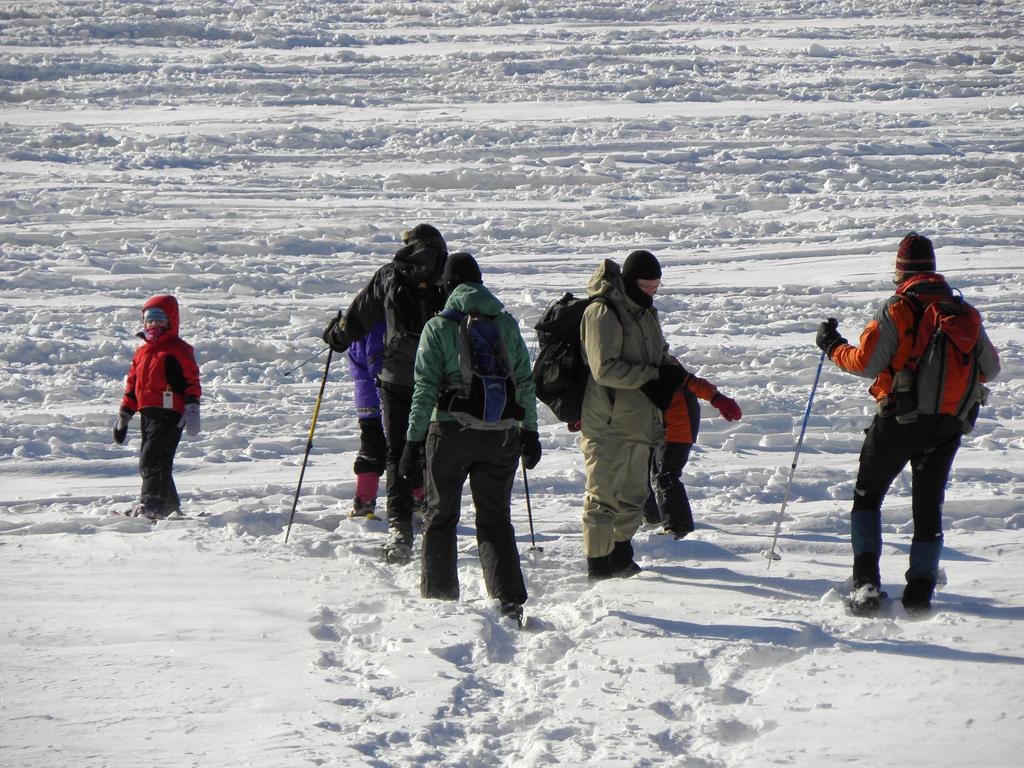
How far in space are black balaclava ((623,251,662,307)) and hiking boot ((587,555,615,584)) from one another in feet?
4.38

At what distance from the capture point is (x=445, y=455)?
5.29m

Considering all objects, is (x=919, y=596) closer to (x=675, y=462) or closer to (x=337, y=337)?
(x=675, y=462)

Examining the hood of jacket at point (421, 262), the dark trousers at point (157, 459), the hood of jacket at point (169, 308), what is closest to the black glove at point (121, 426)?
the dark trousers at point (157, 459)

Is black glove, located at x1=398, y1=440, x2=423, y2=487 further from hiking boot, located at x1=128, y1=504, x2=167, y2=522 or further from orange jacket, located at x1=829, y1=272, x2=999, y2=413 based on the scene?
hiking boot, located at x1=128, y1=504, x2=167, y2=522

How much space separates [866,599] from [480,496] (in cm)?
176

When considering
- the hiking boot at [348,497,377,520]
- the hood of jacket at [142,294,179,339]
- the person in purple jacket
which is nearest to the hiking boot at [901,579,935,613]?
the person in purple jacket

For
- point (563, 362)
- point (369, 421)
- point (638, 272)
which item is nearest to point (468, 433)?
point (563, 362)

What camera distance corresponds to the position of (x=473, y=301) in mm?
5234

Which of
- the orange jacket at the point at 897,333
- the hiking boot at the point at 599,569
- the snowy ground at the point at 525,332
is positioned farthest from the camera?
the hiking boot at the point at 599,569

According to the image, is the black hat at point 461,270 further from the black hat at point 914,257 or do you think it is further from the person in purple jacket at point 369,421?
the black hat at point 914,257

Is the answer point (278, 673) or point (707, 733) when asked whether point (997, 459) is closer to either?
point (707, 733)

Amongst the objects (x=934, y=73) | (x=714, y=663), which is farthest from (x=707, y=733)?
(x=934, y=73)

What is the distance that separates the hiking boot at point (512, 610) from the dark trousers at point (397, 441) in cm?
111

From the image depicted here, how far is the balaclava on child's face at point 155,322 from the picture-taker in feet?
23.2
